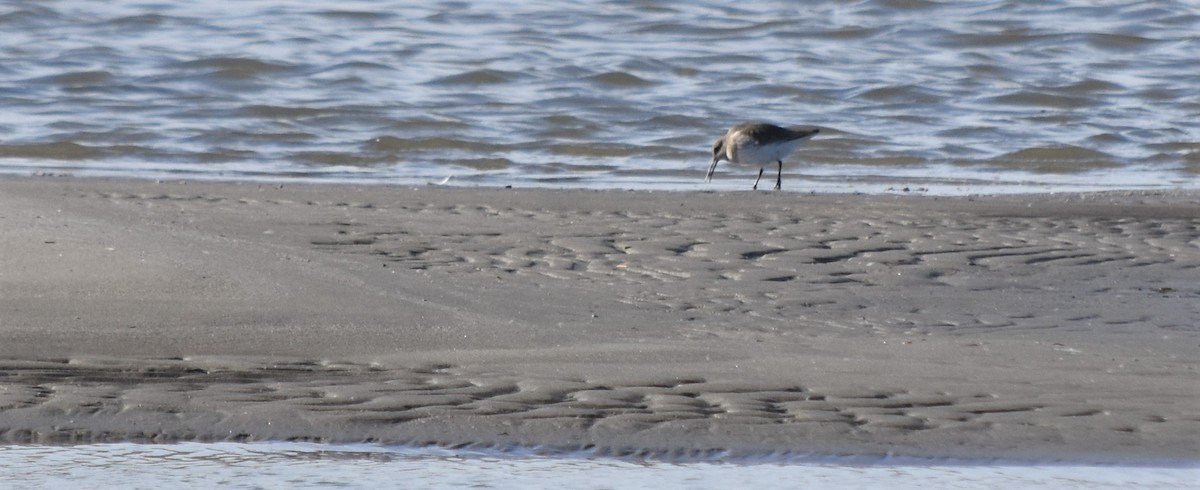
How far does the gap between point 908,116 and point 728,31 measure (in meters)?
5.01

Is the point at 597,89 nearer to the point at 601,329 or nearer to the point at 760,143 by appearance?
the point at 760,143

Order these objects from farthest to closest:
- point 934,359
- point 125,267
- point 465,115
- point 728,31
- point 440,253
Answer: point 728,31 < point 465,115 < point 440,253 < point 125,267 < point 934,359

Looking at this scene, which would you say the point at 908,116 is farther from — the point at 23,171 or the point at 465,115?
→ the point at 23,171

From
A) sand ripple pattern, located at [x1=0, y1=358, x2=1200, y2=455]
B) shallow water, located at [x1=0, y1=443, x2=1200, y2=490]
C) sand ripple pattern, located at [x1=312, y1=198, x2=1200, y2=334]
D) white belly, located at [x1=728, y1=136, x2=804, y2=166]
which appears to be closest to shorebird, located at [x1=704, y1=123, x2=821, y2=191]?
white belly, located at [x1=728, y1=136, x2=804, y2=166]

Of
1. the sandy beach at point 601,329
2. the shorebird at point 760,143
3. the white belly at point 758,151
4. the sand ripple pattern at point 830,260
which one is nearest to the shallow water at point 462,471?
the sandy beach at point 601,329

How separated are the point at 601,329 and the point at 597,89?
1038 centimetres

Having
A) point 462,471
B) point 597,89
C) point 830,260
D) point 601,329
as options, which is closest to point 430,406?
point 462,471

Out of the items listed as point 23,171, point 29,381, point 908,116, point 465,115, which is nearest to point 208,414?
point 29,381

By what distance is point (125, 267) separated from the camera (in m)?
5.38

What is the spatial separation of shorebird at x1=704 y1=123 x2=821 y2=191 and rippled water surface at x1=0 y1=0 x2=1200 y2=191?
29 centimetres

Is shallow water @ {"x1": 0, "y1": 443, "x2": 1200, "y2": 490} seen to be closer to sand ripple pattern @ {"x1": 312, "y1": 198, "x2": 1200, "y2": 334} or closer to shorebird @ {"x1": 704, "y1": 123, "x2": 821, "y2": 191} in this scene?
sand ripple pattern @ {"x1": 312, "y1": 198, "x2": 1200, "y2": 334}

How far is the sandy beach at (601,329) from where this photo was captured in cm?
372

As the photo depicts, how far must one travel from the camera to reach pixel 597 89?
15078mm

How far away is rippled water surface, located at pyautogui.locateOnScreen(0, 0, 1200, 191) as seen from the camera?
11.6 metres
